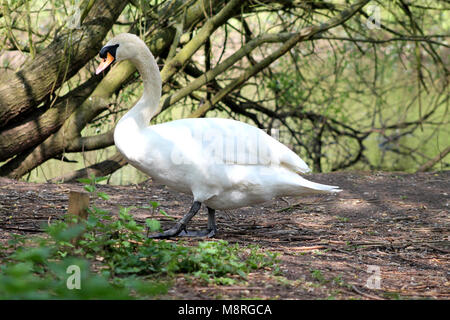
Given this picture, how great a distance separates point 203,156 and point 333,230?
1186 millimetres

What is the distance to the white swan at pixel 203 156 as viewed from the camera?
3.79 m

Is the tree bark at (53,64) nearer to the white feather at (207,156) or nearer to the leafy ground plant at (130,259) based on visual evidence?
the white feather at (207,156)

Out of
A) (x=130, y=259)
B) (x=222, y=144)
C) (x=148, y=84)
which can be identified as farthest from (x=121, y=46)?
(x=130, y=259)

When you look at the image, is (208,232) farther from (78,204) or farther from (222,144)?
(78,204)

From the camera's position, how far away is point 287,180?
4.04 metres

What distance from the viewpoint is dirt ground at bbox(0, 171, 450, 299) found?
9.30 ft

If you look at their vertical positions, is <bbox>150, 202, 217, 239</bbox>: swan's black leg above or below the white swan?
below

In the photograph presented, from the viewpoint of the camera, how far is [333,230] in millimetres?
4391

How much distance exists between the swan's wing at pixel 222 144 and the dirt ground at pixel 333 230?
0.51 metres

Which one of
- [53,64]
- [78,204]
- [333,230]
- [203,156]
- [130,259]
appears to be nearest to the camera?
[130,259]

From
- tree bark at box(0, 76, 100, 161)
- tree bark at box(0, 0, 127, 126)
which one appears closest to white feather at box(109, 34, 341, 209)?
tree bark at box(0, 0, 127, 126)

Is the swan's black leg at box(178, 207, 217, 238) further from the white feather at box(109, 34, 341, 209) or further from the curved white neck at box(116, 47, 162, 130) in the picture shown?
the curved white neck at box(116, 47, 162, 130)
